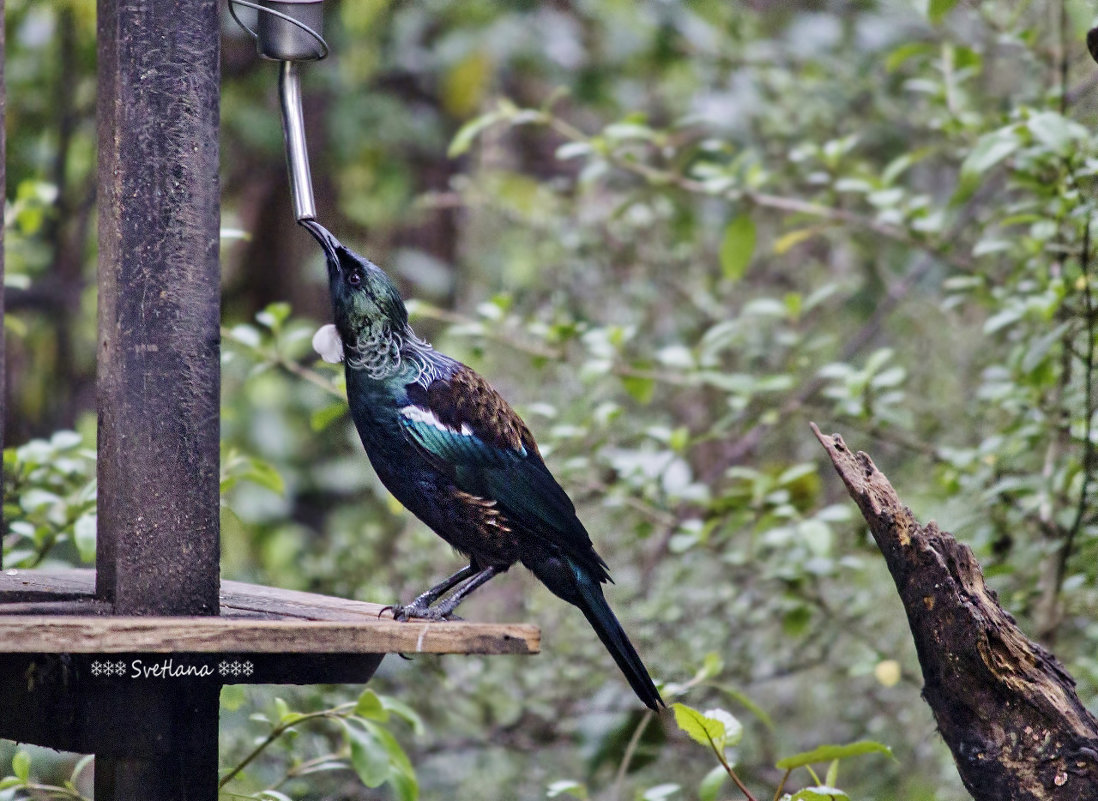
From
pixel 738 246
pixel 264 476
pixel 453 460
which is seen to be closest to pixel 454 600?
pixel 453 460

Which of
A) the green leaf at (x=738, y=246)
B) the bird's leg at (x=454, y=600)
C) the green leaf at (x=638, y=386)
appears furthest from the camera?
the green leaf at (x=738, y=246)

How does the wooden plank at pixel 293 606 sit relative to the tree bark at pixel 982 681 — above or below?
above

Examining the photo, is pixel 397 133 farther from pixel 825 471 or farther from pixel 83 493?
pixel 83 493

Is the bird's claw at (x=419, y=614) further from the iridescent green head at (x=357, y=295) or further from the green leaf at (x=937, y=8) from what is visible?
the green leaf at (x=937, y=8)

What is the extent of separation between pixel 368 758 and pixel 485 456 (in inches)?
30.6

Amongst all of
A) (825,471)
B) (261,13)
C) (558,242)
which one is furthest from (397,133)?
(261,13)

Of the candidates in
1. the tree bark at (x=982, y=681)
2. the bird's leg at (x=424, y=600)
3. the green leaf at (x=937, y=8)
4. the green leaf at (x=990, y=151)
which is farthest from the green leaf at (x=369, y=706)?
the green leaf at (x=937, y=8)

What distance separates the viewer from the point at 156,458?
2.30 m

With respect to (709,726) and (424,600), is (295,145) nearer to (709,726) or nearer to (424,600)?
(424,600)

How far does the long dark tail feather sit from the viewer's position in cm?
217

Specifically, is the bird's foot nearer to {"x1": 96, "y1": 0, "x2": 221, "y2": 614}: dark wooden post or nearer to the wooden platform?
the wooden platform

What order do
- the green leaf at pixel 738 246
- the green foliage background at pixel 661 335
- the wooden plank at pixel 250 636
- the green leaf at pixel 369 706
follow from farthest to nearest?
the green leaf at pixel 738 246 < the green foliage background at pixel 661 335 < the green leaf at pixel 369 706 < the wooden plank at pixel 250 636

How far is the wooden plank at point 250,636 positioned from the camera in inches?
69.1

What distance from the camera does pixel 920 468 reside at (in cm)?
481
